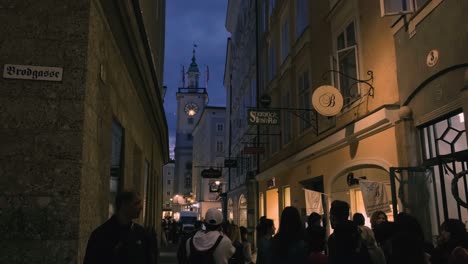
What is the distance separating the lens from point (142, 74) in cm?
1034

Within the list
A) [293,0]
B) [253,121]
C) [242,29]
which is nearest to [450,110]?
[253,121]

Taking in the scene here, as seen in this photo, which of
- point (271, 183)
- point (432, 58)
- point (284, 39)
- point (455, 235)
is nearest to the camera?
point (455, 235)

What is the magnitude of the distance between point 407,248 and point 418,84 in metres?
5.46

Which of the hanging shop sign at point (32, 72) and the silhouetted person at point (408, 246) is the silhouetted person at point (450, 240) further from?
the hanging shop sign at point (32, 72)

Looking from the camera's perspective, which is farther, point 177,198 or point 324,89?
point 177,198

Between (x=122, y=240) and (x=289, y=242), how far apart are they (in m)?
1.60

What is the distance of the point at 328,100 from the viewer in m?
11.3

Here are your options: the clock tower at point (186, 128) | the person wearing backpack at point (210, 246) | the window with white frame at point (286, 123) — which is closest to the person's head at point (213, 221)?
the person wearing backpack at point (210, 246)

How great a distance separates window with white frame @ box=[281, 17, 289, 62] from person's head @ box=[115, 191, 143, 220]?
51.4ft

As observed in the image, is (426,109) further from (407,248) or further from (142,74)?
(142,74)

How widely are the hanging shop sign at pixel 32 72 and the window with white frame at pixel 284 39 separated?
14.1 metres

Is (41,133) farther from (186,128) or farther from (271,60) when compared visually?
(186,128)

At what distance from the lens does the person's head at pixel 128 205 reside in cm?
338

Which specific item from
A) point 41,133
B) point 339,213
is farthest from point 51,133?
point 339,213
